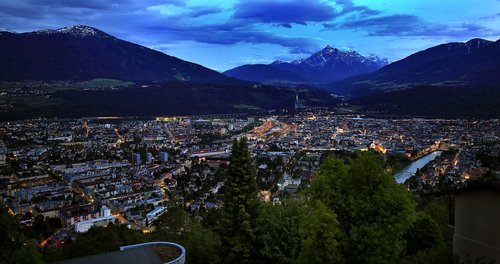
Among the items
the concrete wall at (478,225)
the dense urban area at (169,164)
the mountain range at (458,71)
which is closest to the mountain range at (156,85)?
the mountain range at (458,71)

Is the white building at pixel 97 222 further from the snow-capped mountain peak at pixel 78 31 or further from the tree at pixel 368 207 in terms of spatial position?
the snow-capped mountain peak at pixel 78 31

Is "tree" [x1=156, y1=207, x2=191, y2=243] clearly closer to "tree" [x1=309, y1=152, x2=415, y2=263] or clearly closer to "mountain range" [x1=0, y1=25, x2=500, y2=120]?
"tree" [x1=309, y1=152, x2=415, y2=263]

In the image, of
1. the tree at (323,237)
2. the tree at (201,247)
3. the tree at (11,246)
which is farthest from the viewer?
the tree at (201,247)

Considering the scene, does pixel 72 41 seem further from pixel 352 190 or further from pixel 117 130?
pixel 352 190

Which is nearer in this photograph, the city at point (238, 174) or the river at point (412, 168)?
the city at point (238, 174)

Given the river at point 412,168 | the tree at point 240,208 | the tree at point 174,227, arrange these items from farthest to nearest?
the river at point 412,168
the tree at point 174,227
the tree at point 240,208

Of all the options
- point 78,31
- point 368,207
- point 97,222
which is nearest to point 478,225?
point 368,207

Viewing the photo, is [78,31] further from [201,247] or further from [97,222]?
[201,247]

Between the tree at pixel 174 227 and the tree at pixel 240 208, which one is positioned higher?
the tree at pixel 240 208

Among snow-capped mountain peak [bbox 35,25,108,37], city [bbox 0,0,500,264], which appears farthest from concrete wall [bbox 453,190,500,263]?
snow-capped mountain peak [bbox 35,25,108,37]
